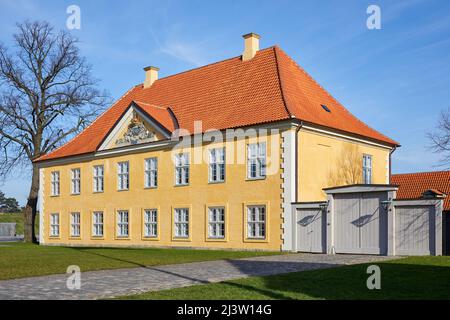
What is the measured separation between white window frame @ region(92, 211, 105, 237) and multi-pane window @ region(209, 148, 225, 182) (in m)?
9.99

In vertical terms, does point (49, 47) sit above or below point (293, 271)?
above

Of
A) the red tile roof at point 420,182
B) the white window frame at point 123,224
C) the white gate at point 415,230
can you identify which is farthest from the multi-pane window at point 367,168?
the white window frame at point 123,224

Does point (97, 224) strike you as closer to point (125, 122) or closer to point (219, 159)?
point (125, 122)

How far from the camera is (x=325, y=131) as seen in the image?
91.4 feet

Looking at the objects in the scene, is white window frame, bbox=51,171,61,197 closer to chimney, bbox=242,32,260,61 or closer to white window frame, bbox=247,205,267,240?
chimney, bbox=242,32,260,61

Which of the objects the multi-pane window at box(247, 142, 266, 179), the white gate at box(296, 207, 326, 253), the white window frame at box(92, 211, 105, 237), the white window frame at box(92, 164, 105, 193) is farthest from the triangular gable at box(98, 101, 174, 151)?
the white gate at box(296, 207, 326, 253)

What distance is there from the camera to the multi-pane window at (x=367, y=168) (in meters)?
31.0

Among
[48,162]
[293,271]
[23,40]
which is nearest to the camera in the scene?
[293,271]

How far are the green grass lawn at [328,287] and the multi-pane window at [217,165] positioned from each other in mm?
13338

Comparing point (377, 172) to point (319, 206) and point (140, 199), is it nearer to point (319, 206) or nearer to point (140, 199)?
point (319, 206)

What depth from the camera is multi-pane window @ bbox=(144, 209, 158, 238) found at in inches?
1270

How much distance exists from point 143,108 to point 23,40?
53.6 ft
